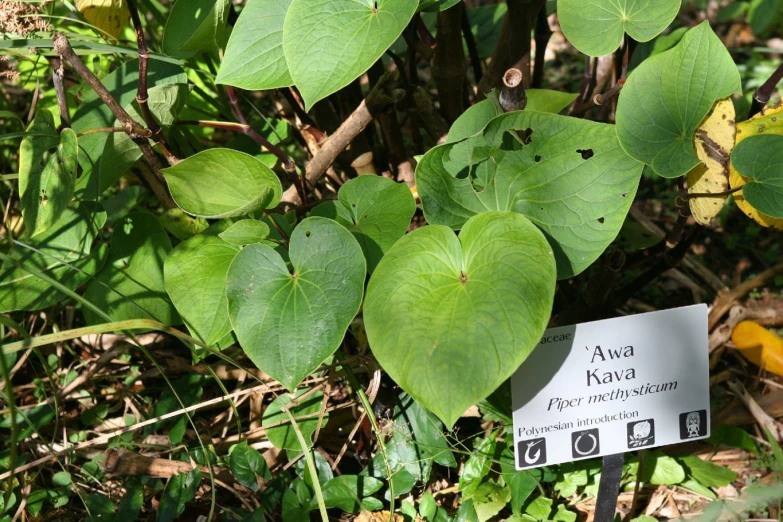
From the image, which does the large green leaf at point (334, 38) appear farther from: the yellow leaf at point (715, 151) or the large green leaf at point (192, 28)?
the yellow leaf at point (715, 151)

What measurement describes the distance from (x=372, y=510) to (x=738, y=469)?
2.17ft

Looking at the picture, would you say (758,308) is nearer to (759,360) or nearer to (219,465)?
(759,360)

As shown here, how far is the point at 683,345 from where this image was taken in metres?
0.95

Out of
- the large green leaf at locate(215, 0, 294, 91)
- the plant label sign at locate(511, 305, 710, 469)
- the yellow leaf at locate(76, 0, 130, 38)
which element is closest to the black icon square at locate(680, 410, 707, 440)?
the plant label sign at locate(511, 305, 710, 469)

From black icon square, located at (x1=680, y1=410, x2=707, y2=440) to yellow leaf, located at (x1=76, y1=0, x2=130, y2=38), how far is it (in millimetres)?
1093

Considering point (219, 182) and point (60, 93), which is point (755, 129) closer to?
point (219, 182)

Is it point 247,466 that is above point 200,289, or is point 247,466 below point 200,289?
below

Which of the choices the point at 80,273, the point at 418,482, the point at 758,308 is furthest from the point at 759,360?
the point at 80,273

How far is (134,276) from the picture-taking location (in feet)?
3.50

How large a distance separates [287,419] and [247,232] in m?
0.39

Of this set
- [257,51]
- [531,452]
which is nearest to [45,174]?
[257,51]

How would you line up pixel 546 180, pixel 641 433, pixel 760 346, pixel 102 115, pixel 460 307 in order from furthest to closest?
1. pixel 760 346
2. pixel 102 115
3. pixel 641 433
4. pixel 546 180
5. pixel 460 307

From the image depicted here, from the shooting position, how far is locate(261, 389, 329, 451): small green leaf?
3.67 ft

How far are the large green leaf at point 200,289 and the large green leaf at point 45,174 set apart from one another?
0.54ft
